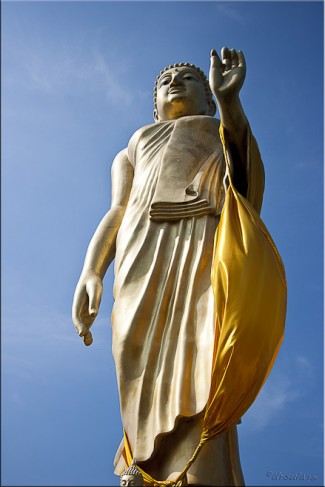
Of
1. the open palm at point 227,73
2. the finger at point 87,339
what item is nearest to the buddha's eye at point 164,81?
the open palm at point 227,73

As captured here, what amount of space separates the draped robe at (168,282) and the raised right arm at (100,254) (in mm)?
211

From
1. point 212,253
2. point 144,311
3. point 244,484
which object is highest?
point 212,253

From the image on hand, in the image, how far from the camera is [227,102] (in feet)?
23.4

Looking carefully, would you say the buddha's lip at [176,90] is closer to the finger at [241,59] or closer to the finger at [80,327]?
the finger at [241,59]

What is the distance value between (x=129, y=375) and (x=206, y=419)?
33.7 inches

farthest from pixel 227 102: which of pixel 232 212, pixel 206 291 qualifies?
pixel 206 291

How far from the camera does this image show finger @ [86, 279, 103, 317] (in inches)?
280

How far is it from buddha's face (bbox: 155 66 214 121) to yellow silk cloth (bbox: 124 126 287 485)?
6.90 feet

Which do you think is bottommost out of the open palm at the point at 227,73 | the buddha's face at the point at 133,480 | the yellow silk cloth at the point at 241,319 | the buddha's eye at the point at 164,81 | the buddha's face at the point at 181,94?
the buddha's face at the point at 133,480

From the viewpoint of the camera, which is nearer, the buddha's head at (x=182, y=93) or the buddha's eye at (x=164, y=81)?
the buddha's head at (x=182, y=93)

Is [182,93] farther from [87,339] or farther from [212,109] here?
[87,339]

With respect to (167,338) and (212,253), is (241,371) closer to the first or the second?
(167,338)

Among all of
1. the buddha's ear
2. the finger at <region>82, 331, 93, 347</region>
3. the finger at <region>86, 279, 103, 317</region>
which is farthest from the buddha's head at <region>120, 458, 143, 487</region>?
the buddha's ear

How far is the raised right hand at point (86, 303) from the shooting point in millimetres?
7148
